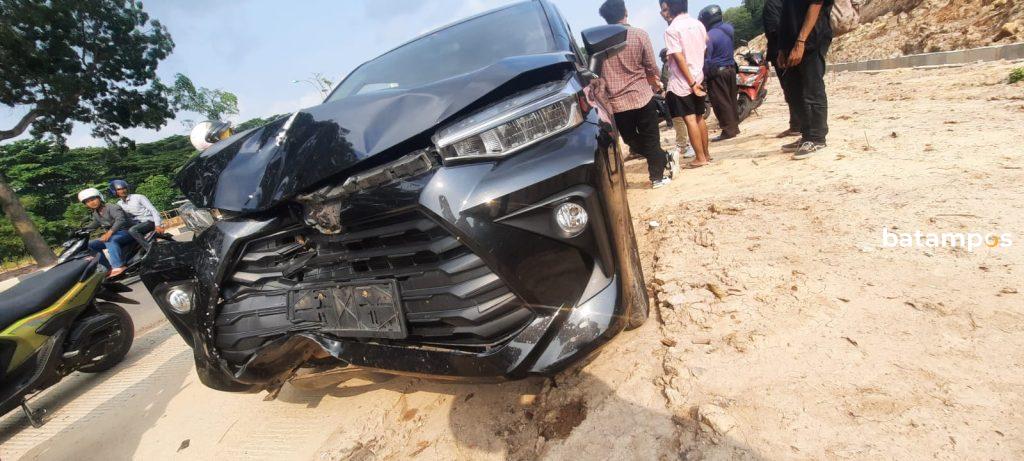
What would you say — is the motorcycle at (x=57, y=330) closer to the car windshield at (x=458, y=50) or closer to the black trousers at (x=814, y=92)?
the car windshield at (x=458, y=50)

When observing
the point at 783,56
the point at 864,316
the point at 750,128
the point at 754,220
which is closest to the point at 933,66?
the point at 750,128

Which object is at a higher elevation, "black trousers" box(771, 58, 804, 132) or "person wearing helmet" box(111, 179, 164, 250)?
"person wearing helmet" box(111, 179, 164, 250)

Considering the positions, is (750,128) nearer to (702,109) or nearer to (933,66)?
(702,109)

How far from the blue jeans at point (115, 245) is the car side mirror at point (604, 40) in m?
6.36

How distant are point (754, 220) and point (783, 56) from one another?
1.86m

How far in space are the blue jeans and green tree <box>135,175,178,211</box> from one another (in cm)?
2831

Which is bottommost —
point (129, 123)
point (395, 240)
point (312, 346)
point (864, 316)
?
point (864, 316)

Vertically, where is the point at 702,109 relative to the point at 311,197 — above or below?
below

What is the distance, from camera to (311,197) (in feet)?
4.90

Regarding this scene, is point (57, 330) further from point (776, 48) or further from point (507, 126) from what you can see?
point (776, 48)

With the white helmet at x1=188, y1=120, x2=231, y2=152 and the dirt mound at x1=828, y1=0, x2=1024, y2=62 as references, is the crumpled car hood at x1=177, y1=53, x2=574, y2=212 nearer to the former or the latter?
the white helmet at x1=188, y1=120, x2=231, y2=152

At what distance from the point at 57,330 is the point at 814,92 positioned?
5.66m

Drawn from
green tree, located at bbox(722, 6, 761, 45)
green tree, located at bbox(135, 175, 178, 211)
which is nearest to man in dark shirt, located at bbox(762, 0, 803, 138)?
green tree, located at bbox(722, 6, 761, 45)

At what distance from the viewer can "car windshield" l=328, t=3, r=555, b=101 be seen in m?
2.15
